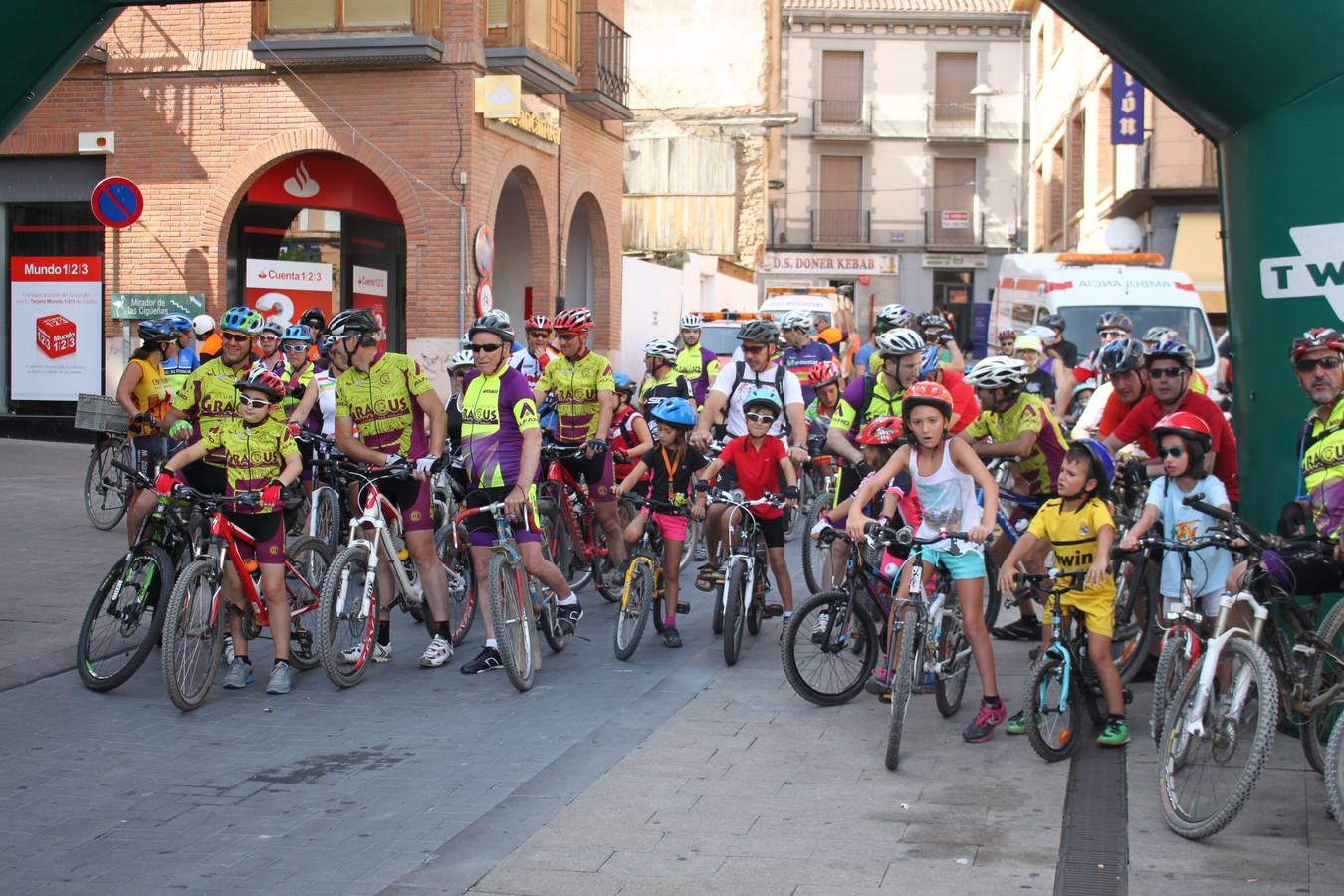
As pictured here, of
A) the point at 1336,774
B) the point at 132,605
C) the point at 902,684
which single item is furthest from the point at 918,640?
the point at 132,605

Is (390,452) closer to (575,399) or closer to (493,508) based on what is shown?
(493,508)

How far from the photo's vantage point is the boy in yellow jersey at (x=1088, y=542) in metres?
6.86

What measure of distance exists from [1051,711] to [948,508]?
3.59 ft

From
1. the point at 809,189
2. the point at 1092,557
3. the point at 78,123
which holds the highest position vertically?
the point at 809,189

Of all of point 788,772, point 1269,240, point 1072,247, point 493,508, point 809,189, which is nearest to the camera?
point 788,772

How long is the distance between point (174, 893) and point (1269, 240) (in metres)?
5.55

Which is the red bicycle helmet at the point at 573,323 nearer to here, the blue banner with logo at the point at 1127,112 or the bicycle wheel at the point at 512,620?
the bicycle wheel at the point at 512,620

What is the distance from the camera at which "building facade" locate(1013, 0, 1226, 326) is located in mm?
28906

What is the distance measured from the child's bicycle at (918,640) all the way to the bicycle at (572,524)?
3.38m

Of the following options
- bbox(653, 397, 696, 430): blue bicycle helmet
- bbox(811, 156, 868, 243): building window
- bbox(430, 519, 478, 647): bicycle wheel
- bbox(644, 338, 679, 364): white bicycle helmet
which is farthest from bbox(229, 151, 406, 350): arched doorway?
bbox(811, 156, 868, 243): building window

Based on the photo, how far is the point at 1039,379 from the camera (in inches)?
542

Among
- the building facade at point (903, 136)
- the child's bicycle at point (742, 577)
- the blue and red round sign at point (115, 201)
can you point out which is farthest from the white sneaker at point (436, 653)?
the building facade at point (903, 136)

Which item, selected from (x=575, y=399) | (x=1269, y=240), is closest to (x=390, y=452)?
(x=575, y=399)

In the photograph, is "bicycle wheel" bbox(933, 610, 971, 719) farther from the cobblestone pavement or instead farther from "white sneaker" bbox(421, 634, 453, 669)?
"white sneaker" bbox(421, 634, 453, 669)
